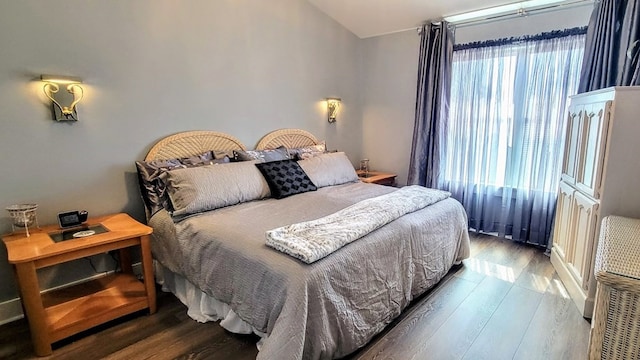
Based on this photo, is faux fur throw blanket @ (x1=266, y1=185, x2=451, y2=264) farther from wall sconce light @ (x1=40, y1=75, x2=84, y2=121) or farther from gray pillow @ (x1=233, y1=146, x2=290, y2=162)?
wall sconce light @ (x1=40, y1=75, x2=84, y2=121)

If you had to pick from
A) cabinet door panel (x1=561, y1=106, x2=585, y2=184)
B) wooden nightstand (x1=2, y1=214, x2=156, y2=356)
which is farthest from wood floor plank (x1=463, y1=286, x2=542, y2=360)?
wooden nightstand (x1=2, y1=214, x2=156, y2=356)

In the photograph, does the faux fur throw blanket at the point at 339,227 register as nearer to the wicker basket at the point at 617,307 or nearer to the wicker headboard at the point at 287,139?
the wicker basket at the point at 617,307

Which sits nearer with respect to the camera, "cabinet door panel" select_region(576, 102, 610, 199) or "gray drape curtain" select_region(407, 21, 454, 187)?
"cabinet door panel" select_region(576, 102, 610, 199)

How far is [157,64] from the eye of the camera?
2734 mm

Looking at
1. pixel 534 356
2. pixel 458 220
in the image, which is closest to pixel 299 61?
pixel 458 220

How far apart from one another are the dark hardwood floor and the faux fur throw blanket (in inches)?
26.2

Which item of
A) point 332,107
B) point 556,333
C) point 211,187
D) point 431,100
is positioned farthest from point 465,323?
point 332,107

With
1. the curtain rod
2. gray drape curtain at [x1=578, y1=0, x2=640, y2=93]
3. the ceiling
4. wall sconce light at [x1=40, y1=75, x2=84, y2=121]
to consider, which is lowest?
wall sconce light at [x1=40, y1=75, x2=84, y2=121]

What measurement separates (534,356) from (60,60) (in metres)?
3.51

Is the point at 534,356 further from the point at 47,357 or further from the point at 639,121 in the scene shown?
the point at 47,357

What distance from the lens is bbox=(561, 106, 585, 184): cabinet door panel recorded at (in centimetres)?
260

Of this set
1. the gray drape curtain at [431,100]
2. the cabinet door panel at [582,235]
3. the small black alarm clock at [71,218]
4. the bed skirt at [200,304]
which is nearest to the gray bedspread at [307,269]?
the bed skirt at [200,304]

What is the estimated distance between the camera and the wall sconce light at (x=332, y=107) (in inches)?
166

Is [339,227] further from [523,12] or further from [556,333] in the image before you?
[523,12]
